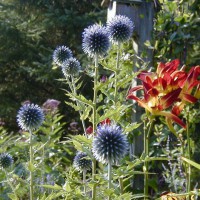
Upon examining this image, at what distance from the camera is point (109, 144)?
1.42 metres

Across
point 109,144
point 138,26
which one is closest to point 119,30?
point 109,144

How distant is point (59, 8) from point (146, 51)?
13.0 feet

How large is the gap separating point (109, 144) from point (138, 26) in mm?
1948

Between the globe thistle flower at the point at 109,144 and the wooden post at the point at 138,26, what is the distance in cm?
168

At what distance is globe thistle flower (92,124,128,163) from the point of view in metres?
1.38

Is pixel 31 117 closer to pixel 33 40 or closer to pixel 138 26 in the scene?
pixel 138 26

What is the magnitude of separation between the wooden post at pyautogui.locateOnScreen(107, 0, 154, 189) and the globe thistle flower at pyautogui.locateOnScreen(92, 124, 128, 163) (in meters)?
1.68

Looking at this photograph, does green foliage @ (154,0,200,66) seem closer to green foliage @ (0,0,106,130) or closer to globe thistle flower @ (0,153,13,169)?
globe thistle flower @ (0,153,13,169)

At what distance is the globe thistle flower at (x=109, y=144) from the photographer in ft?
4.51

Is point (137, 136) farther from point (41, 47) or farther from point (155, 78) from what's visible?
point (41, 47)

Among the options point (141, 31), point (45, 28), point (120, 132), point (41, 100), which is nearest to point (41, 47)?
point (45, 28)

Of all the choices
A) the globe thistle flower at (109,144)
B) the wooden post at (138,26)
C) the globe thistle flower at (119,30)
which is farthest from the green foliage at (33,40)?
the globe thistle flower at (109,144)

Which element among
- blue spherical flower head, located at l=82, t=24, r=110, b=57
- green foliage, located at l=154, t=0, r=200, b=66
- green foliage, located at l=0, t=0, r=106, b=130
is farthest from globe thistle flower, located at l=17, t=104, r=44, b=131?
green foliage, located at l=0, t=0, r=106, b=130

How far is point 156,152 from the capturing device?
314 centimetres
